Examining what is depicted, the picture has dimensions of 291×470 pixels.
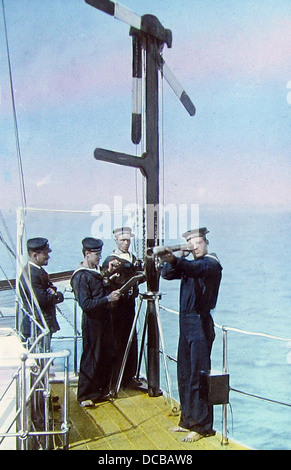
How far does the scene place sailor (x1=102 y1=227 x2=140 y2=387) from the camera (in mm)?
4523

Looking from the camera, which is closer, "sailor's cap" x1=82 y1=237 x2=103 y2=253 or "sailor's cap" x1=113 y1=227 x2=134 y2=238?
"sailor's cap" x1=82 y1=237 x2=103 y2=253

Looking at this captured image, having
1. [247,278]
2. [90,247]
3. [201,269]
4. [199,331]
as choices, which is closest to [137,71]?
[90,247]

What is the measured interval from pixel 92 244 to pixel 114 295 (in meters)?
0.48

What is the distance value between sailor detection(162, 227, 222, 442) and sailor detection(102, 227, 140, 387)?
3.31 ft

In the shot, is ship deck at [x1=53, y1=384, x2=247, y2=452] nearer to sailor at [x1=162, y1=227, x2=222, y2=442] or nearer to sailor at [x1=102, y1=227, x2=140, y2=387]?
sailor at [x1=162, y1=227, x2=222, y2=442]

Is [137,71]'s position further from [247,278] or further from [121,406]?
[247,278]

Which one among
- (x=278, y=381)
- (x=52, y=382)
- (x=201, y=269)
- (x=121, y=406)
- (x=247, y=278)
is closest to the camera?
(x=201, y=269)

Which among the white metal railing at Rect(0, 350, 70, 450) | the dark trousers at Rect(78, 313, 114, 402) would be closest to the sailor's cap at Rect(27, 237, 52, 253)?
the dark trousers at Rect(78, 313, 114, 402)

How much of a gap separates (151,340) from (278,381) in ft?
62.7

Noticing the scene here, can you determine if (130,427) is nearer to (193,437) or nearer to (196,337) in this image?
(193,437)

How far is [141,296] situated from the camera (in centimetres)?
426

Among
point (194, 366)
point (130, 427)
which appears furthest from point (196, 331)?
point (130, 427)

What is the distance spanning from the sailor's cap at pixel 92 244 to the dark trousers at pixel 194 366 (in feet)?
3.46

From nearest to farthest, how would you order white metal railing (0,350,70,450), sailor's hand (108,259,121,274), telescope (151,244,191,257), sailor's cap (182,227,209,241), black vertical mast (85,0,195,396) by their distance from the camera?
white metal railing (0,350,70,450)
telescope (151,244,191,257)
sailor's cap (182,227,209,241)
black vertical mast (85,0,195,396)
sailor's hand (108,259,121,274)
